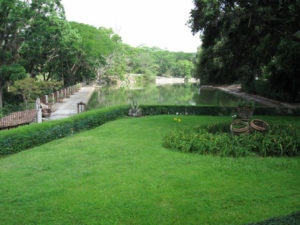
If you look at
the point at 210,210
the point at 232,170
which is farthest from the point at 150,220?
the point at 232,170

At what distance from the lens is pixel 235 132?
8625 millimetres

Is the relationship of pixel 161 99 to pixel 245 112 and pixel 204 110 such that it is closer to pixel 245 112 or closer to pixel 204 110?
pixel 204 110

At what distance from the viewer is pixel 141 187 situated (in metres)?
5.28

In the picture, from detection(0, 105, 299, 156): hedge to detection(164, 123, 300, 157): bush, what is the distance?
180 inches

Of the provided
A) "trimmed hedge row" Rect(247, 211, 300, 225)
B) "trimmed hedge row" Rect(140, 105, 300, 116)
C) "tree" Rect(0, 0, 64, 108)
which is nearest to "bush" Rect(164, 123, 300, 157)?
"trimmed hedge row" Rect(247, 211, 300, 225)

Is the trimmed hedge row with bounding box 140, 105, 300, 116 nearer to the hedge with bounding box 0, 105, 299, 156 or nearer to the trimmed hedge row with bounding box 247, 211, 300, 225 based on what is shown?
the hedge with bounding box 0, 105, 299, 156

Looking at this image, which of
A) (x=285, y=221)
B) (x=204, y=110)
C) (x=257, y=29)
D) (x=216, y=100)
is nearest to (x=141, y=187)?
(x=285, y=221)

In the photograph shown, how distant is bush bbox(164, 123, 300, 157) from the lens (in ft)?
24.2

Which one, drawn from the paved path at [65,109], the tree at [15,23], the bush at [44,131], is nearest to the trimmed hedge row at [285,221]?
the bush at [44,131]

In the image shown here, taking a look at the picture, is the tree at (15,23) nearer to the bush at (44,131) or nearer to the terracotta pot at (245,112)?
the bush at (44,131)

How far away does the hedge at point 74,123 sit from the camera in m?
8.20

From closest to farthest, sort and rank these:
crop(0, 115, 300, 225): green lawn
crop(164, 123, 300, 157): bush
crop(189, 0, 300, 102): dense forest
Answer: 1. crop(0, 115, 300, 225): green lawn
2. crop(164, 123, 300, 157): bush
3. crop(189, 0, 300, 102): dense forest

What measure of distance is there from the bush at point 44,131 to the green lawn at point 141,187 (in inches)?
19.7

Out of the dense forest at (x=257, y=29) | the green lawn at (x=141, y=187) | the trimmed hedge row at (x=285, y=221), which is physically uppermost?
the dense forest at (x=257, y=29)
